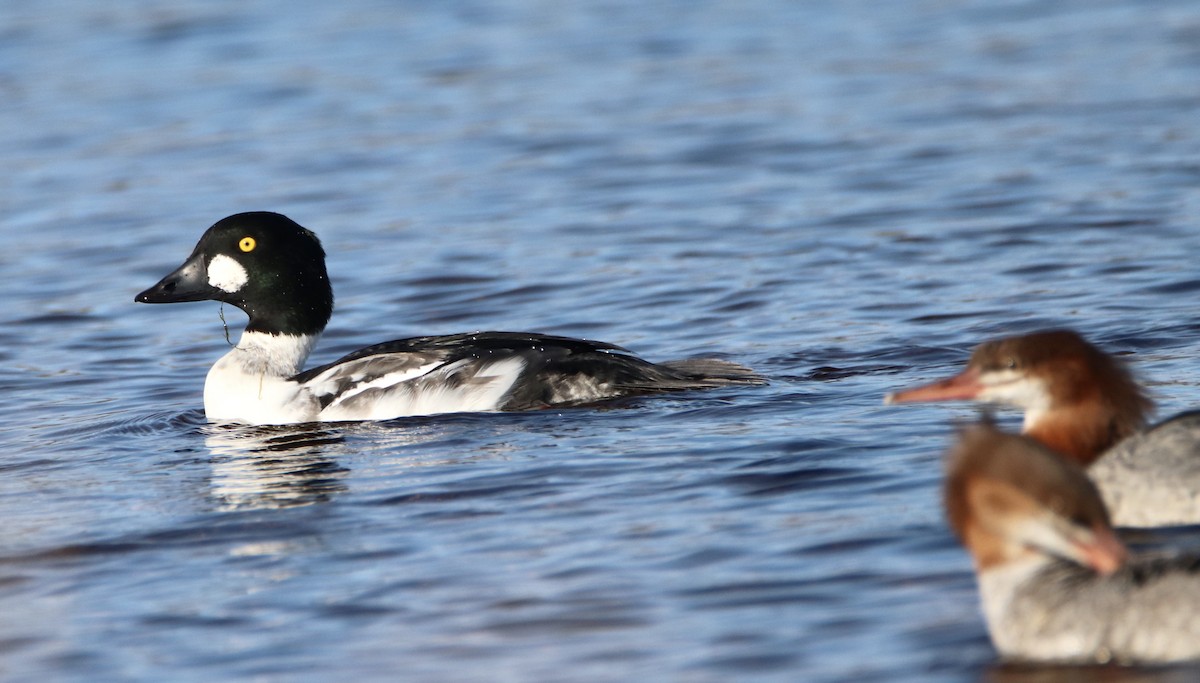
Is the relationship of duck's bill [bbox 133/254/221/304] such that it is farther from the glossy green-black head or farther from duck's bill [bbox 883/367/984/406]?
duck's bill [bbox 883/367/984/406]

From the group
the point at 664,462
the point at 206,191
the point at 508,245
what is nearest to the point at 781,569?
the point at 664,462

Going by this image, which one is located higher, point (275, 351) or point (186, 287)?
point (186, 287)

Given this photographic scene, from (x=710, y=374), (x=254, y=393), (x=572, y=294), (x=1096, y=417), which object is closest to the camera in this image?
(x=1096, y=417)

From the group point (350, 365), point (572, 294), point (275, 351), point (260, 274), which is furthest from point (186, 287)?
point (572, 294)

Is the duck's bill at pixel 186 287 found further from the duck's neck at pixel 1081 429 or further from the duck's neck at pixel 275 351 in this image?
the duck's neck at pixel 1081 429

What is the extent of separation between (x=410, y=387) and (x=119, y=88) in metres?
11.6

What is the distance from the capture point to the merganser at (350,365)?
8.76m

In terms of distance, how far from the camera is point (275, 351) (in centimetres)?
954

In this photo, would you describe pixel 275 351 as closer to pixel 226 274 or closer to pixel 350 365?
pixel 226 274

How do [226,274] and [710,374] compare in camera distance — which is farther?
[226,274]

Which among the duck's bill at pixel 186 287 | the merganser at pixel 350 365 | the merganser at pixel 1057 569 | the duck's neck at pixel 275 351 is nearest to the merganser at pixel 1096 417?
the merganser at pixel 1057 569

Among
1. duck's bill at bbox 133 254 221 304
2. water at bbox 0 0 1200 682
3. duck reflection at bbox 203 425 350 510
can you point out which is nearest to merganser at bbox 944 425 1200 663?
water at bbox 0 0 1200 682

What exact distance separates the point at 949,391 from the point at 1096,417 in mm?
632

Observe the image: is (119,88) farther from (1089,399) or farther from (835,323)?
(1089,399)
